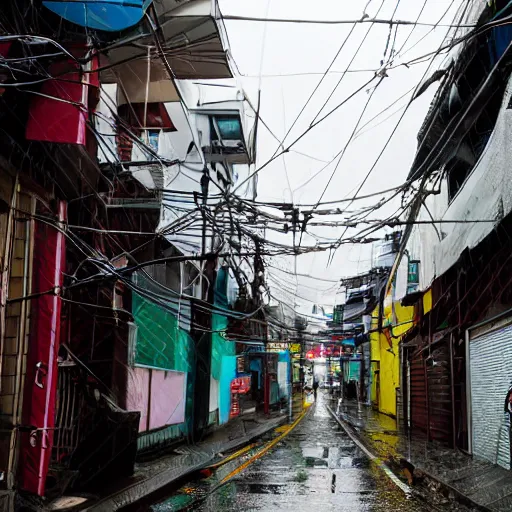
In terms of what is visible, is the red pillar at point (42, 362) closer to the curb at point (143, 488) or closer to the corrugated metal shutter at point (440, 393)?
the curb at point (143, 488)

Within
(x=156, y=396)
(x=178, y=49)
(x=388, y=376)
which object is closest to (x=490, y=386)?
(x=156, y=396)

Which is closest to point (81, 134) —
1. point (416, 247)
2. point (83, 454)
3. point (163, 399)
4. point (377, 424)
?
point (83, 454)

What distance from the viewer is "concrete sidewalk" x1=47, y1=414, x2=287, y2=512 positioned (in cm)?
800

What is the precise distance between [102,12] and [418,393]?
16461 millimetres

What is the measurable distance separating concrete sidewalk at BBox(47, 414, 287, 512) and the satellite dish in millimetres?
6345

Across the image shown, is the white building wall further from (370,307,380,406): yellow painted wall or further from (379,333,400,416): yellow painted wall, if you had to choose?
(370,307,380,406): yellow painted wall

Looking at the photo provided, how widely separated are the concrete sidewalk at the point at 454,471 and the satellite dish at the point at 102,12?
7947 mm

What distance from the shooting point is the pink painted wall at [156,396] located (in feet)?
41.7

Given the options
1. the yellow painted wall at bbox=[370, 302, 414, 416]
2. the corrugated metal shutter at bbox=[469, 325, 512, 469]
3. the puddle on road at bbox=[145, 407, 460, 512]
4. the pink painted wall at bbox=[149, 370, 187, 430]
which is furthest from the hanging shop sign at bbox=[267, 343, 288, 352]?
the corrugated metal shutter at bbox=[469, 325, 512, 469]

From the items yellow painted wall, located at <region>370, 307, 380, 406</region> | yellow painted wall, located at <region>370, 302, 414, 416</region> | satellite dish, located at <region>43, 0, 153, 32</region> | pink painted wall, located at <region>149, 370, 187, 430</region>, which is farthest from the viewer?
yellow painted wall, located at <region>370, 307, 380, 406</region>

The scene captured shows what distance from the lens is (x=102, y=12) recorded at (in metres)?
7.85

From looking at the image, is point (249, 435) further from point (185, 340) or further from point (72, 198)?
point (72, 198)

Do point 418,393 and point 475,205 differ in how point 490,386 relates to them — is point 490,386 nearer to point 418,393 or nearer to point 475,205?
point 475,205

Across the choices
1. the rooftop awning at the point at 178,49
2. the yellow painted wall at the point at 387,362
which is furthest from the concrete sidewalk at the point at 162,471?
the yellow painted wall at the point at 387,362
